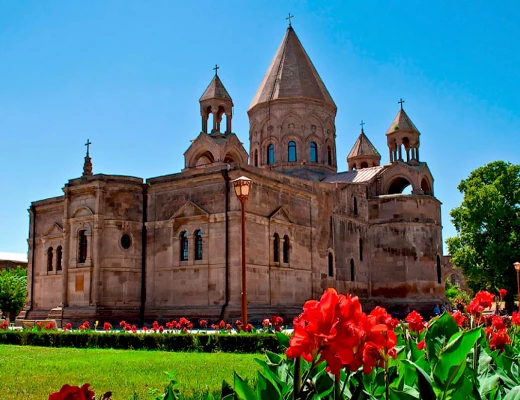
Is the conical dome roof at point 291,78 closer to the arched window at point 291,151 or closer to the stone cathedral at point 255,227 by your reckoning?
the stone cathedral at point 255,227

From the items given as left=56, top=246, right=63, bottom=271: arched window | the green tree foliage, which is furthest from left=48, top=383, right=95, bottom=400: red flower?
the green tree foliage

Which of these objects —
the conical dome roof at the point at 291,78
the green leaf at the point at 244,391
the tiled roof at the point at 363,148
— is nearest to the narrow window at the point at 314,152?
the conical dome roof at the point at 291,78

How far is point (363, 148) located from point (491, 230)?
40.0 feet

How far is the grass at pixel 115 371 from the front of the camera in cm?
829

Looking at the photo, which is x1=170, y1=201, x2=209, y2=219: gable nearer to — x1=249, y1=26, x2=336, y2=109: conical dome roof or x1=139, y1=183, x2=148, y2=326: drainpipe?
x1=139, y1=183, x2=148, y2=326: drainpipe

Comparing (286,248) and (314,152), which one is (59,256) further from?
(314,152)

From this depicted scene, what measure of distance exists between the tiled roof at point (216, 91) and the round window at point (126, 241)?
7396mm

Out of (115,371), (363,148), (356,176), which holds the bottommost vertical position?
(115,371)

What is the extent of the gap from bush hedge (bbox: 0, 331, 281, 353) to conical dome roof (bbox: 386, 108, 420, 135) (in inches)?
933

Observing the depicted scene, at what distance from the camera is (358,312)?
247 centimetres

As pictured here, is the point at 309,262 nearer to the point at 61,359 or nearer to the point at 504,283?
the point at 504,283

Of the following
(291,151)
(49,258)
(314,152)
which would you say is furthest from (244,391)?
(314,152)

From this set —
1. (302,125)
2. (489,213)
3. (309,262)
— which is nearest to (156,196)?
(309,262)

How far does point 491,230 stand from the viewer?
32.2 meters
